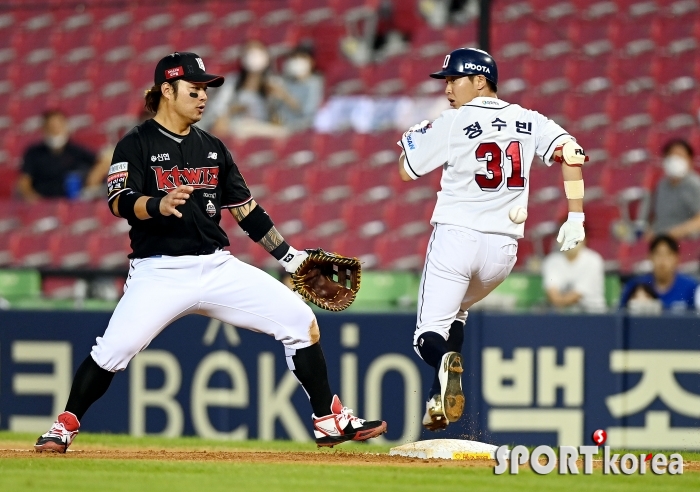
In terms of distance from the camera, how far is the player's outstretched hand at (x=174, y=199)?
17.7 ft

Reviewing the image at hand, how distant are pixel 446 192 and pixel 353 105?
653 centimetres

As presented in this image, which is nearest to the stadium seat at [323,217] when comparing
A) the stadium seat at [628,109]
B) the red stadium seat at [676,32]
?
the stadium seat at [628,109]

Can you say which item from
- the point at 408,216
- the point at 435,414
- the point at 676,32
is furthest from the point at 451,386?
the point at 676,32

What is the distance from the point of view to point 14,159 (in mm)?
13016

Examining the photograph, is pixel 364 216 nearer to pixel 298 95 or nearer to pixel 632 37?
pixel 298 95

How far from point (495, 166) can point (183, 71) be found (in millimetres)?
1556

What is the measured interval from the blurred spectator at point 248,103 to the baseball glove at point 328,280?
6.08m

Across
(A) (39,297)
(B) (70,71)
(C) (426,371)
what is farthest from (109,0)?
(C) (426,371)

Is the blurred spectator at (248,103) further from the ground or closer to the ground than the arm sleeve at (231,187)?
further from the ground

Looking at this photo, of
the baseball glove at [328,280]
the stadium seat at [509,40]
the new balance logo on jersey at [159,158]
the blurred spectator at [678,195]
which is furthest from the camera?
the stadium seat at [509,40]

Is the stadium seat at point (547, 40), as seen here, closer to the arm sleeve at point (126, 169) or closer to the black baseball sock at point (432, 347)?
the black baseball sock at point (432, 347)

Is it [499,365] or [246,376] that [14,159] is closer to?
[246,376]

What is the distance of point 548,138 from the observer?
19.5ft

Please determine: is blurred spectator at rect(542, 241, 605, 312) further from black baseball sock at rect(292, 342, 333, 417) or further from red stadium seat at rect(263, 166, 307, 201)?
black baseball sock at rect(292, 342, 333, 417)
